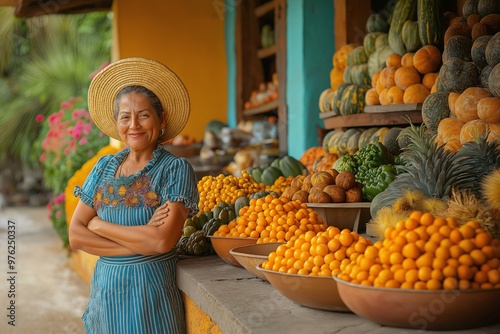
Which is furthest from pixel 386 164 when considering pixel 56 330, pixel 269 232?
pixel 56 330

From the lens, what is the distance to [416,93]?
4297 millimetres

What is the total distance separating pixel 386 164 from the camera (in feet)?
12.8

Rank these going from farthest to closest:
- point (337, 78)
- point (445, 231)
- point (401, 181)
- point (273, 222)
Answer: point (337, 78) → point (273, 222) → point (401, 181) → point (445, 231)

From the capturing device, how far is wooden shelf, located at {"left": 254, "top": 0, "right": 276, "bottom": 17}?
7651mm

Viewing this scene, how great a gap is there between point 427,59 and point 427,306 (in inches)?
111

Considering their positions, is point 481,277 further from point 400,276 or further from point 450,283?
point 400,276

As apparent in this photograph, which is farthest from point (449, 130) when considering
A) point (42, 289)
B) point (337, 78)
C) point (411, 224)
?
point (42, 289)

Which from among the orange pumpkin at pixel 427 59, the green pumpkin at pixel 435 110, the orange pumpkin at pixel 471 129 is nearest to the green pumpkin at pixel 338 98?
the orange pumpkin at pixel 427 59

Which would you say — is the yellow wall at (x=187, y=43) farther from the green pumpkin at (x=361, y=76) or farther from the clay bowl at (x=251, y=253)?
the clay bowl at (x=251, y=253)

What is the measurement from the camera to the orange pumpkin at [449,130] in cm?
351

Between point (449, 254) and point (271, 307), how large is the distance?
2.29ft

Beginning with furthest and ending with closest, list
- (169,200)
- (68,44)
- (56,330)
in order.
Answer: (68,44), (56,330), (169,200)

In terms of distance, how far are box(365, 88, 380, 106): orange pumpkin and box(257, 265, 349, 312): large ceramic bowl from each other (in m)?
2.66

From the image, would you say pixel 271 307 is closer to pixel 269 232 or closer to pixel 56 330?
pixel 269 232
